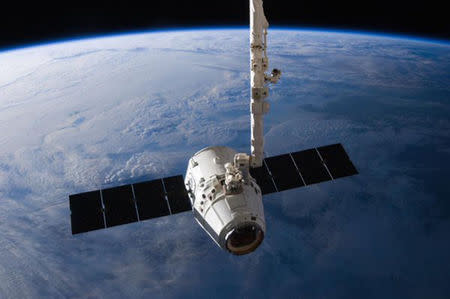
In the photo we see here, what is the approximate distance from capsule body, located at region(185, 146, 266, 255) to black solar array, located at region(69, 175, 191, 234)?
1.10 metres

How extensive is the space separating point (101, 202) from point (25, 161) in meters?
17.2

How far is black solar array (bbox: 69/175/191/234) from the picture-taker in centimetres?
688

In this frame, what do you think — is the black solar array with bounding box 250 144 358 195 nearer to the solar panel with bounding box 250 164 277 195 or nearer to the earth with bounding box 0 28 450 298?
the solar panel with bounding box 250 164 277 195

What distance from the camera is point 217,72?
124 feet

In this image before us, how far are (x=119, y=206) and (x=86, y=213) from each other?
2.56 feet

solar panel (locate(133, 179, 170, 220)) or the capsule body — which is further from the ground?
solar panel (locate(133, 179, 170, 220))

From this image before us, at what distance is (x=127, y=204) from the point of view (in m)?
7.10

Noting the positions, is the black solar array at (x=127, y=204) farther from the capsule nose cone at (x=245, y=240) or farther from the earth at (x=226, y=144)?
the earth at (x=226, y=144)

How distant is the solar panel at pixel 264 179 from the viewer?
24.6 feet

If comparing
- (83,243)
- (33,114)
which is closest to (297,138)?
(83,243)

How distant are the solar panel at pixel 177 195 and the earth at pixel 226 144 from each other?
4911 mm

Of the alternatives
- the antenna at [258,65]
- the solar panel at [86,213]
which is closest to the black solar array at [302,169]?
the antenna at [258,65]

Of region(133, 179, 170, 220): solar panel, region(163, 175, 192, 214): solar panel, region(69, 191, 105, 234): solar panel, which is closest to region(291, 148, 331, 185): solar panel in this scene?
region(163, 175, 192, 214): solar panel

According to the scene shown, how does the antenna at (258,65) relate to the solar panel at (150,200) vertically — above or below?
above
